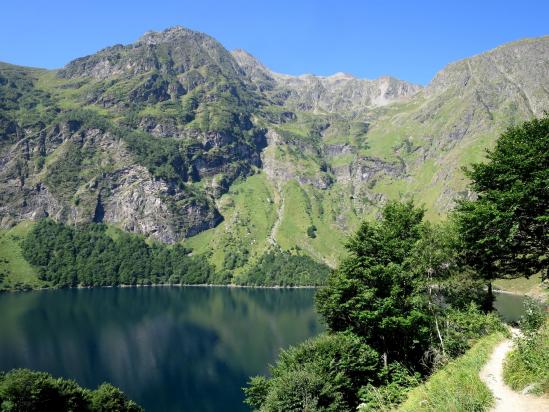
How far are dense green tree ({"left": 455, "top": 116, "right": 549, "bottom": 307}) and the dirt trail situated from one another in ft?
52.8

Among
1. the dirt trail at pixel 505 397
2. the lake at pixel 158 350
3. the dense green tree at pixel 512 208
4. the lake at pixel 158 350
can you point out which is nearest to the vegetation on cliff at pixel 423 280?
the dense green tree at pixel 512 208

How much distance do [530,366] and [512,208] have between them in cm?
1830

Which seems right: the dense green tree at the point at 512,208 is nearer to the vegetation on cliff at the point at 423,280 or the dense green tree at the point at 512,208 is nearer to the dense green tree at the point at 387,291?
the vegetation on cliff at the point at 423,280

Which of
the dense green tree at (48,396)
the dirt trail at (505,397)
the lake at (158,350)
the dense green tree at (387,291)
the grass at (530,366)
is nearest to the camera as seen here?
the dirt trail at (505,397)

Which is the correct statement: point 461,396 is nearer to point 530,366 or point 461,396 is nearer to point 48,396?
point 530,366

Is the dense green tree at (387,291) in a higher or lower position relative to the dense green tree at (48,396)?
higher

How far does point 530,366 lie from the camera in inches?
559

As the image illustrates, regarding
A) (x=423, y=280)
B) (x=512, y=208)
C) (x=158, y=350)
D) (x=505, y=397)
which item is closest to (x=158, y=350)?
(x=158, y=350)

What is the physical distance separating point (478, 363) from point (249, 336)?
15043 centimetres

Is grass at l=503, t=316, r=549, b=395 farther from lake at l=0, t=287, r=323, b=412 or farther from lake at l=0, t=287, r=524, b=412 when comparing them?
lake at l=0, t=287, r=323, b=412

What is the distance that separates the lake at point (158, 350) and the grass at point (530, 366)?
84.5 m

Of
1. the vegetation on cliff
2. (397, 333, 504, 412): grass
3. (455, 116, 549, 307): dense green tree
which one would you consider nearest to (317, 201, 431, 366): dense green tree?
the vegetation on cliff

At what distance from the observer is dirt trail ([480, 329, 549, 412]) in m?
11.8

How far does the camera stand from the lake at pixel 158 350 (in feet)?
338
